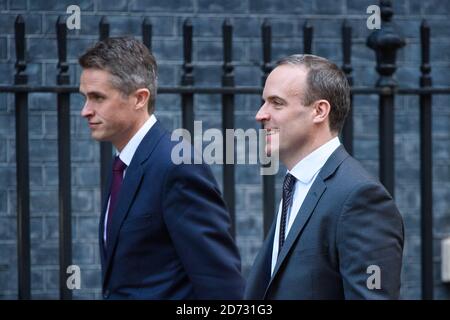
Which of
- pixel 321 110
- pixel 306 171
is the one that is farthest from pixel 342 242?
pixel 321 110

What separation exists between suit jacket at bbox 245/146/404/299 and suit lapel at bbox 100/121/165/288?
2.12 feet

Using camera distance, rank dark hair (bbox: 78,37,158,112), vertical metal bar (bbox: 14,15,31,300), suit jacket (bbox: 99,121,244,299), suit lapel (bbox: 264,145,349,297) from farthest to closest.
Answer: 1. vertical metal bar (bbox: 14,15,31,300)
2. dark hair (bbox: 78,37,158,112)
3. suit jacket (bbox: 99,121,244,299)
4. suit lapel (bbox: 264,145,349,297)

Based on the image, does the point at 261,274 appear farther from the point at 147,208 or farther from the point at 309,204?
the point at 147,208

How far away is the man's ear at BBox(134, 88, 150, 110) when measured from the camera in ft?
13.5

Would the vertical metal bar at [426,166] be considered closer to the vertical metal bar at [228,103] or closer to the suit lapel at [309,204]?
the vertical metal bar at [228,103]

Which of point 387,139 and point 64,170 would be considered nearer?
point 64,170

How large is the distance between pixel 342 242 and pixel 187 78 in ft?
7.29

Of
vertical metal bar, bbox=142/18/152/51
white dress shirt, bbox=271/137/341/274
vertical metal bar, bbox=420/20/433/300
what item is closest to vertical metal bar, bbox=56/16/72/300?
vertical metal bar, bbox=142/18/152/51

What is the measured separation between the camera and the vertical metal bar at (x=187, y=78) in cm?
535

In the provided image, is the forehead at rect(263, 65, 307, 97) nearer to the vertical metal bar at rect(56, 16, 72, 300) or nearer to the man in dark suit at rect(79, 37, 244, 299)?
the man in dark suit at rect(79, 37, 244, 299)

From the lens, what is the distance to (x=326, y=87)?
3688mm

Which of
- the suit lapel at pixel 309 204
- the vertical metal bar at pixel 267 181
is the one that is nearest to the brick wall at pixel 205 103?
the vertical metal bar at pixel 267 181

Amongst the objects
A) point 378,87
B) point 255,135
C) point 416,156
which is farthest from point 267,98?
point 416,156
